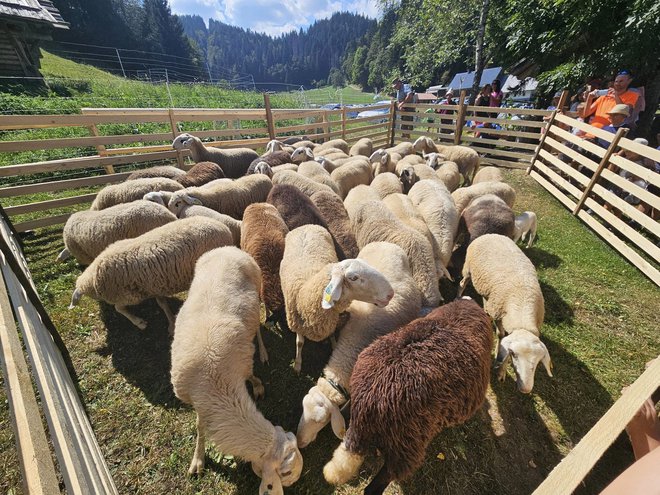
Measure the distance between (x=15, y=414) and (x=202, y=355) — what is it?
140 centimetres

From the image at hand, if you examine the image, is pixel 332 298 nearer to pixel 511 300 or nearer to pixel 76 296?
pixel 511 300

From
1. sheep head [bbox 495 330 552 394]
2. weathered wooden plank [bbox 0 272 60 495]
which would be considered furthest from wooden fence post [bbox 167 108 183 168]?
sheep head [bbox 495 330 552 394]

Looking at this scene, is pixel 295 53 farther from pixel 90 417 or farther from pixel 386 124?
pixel 90 417

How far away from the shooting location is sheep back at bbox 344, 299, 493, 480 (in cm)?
249

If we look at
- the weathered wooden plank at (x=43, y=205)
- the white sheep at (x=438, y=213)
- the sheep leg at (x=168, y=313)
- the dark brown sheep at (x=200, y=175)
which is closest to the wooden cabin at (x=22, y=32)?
the weathered wooden plank at (x=43, y=205)

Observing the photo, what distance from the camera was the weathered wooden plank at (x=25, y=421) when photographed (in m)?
1.17

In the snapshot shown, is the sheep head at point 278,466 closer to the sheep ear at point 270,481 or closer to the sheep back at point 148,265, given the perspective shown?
the sheep ear at point 270,481

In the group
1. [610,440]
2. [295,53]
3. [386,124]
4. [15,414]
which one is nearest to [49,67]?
[386,124]

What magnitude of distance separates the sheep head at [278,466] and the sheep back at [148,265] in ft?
8.54

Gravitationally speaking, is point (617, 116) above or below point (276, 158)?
above

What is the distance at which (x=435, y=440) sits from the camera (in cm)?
312

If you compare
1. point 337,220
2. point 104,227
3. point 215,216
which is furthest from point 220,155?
point 337,220

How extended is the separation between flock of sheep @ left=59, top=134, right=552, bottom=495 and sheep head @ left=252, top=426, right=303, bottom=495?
1cm

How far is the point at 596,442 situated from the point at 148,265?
4.58 m
